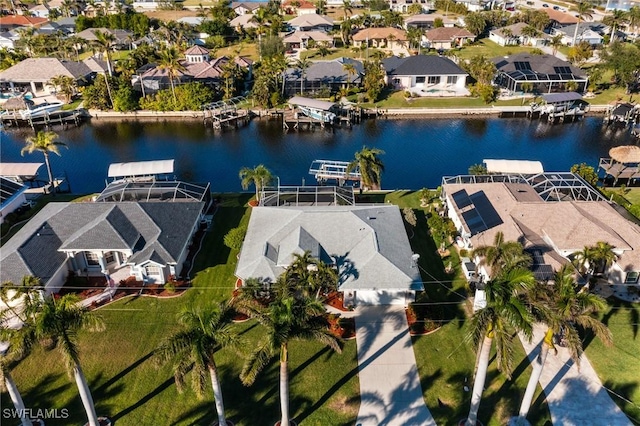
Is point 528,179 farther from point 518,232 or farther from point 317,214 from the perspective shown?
point 317,214

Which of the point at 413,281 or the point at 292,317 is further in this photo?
the point at 413,281

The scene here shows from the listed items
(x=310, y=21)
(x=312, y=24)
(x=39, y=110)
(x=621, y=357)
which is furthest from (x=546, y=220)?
(x=310, y=21)

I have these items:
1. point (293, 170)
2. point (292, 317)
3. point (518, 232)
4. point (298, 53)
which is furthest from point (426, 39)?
point (292, 317)

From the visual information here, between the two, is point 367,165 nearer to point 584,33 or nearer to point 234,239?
point 234,239

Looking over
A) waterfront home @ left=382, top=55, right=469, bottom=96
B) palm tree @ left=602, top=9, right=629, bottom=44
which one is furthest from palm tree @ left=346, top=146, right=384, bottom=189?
palm tree @ left=602, top=9, right=629, bottom=44
